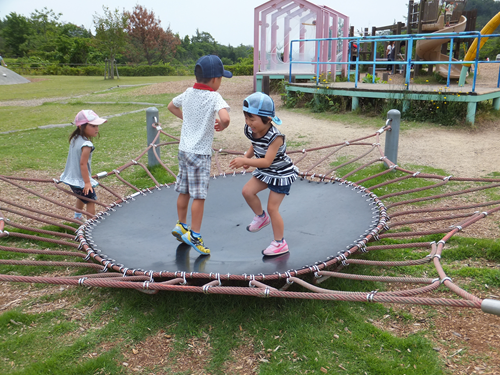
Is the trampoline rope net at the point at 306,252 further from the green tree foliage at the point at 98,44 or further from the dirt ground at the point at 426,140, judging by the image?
the green tree foliage at the point at 98,44

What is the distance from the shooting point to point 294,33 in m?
11.6

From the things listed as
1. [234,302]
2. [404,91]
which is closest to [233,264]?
[234,302]

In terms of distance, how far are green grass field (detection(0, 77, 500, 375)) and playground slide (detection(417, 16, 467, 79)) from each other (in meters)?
8.81

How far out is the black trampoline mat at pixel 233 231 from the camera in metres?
2.48

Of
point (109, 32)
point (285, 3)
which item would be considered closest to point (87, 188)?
point (285, 3)

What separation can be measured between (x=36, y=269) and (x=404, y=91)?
641cm

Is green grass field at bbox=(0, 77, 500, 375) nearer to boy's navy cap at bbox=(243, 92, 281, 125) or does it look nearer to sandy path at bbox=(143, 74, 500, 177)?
boy's navy cap at bbox=(243, 92, 281, 125)

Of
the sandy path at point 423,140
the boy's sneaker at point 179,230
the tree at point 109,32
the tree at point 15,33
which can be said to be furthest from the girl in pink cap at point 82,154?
the tree at point 15,33

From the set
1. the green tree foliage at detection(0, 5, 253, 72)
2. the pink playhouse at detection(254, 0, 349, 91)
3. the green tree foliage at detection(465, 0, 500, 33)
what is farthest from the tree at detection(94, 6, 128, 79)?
the green tree foliage at detection(465, 0, 500, 33)

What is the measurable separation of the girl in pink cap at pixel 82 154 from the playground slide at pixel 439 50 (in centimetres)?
919

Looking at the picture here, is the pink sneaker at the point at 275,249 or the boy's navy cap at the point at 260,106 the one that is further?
the pink sneaker at the point at 275,249

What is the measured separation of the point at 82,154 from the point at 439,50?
10366mm

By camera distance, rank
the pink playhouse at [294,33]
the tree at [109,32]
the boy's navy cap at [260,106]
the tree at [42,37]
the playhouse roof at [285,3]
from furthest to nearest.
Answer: the tree at [42,37] < the tree at [109,32] < the pink playhouse at [294,33] < the playhouse roof at [285,3] < the boy's navy cap at [260,106]

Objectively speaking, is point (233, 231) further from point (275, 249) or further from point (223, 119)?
point (223, 119)
